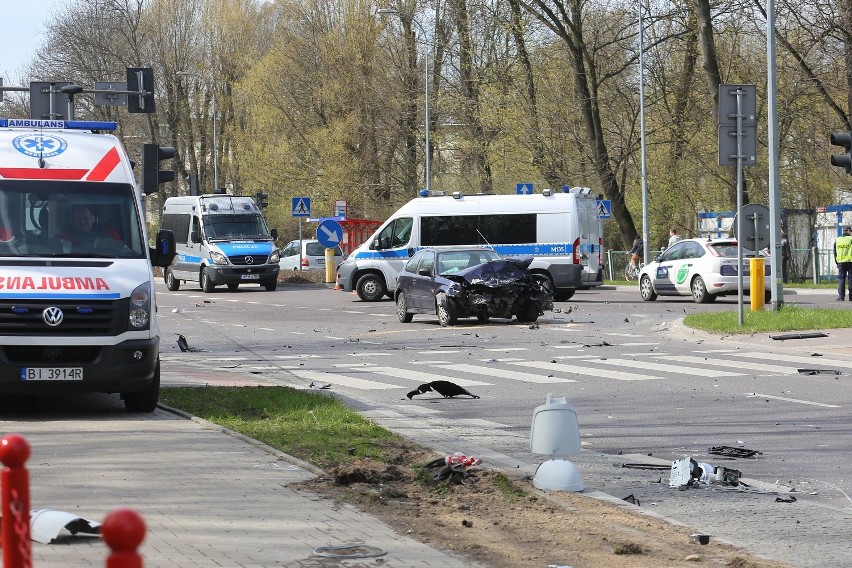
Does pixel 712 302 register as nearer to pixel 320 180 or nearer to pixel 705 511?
pixel 705 511

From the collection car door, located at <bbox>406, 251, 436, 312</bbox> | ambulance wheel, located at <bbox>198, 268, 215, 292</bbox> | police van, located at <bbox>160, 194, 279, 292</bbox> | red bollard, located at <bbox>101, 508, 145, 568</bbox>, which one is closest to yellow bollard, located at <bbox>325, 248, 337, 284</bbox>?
police van, located at <bbox>160, 194, 279, 292</bbox>

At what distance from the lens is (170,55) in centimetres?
6594

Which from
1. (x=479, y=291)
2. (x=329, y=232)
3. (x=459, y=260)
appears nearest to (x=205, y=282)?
(x=329, y=232)

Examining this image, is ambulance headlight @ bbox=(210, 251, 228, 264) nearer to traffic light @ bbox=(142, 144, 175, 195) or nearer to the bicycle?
the bicycle

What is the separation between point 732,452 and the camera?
34.0 ft

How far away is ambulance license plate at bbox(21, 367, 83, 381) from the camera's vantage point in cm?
1159

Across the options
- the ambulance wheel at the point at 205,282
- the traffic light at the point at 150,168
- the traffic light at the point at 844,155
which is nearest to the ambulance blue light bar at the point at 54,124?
the traffic light at the point at 150,168

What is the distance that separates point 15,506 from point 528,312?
2256 cm

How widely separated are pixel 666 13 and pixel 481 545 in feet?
131

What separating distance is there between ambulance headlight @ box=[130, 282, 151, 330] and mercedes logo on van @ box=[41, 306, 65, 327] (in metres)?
0.64

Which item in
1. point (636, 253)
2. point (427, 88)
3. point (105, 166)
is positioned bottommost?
point (636, 253)

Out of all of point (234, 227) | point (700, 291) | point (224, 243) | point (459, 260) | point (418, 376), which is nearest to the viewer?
point (418, 376)

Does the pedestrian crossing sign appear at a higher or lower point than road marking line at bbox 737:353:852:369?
higher

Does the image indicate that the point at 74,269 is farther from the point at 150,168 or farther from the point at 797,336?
the point at 797,336
